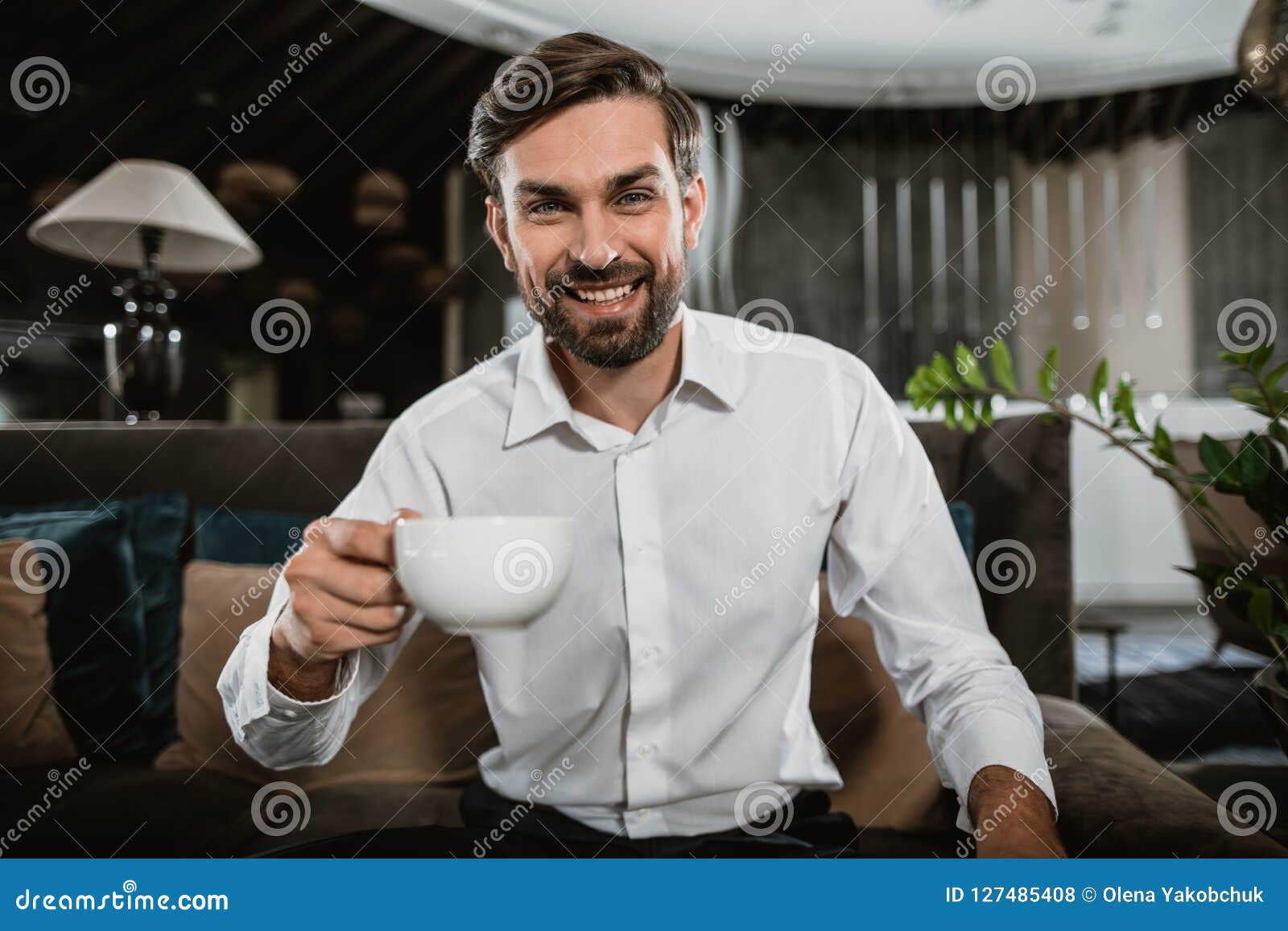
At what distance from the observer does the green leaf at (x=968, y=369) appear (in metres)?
0.88

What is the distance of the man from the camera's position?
81cm

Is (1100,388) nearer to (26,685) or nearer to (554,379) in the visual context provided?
(554,379)

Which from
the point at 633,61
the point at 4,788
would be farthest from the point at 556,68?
the point at 4,788

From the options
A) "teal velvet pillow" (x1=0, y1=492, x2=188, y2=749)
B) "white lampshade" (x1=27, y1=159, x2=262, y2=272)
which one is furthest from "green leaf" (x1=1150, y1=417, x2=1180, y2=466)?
"white lampshade" (x1=27, y1=159, x2=262, y2=272)

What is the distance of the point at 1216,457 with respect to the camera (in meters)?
0.75

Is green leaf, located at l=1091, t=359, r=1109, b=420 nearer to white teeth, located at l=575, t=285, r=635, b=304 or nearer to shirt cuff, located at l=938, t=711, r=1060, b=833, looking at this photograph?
A: shirt cuff, located at l=938, t=711, r=1060, b=833

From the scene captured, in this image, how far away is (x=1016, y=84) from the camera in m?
3.58

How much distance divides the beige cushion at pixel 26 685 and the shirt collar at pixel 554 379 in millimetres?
784

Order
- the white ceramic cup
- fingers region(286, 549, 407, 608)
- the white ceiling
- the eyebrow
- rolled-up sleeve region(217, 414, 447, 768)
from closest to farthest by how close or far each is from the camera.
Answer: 1. the white ceramic cup
2. fingers region(286, 549, 407, 608)
3. rolled-up sleeve region(217, 414, 447, 768)
4. the eyebrow
5. the white ceiling

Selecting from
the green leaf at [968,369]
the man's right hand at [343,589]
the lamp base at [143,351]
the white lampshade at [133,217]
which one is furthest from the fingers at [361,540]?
the white lampshade at [133,217]

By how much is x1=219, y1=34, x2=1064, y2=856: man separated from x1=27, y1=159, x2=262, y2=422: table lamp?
2.81ft

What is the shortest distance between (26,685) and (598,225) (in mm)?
1022

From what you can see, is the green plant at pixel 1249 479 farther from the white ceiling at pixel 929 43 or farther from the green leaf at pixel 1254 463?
the white ceiling at pixel 929 43
